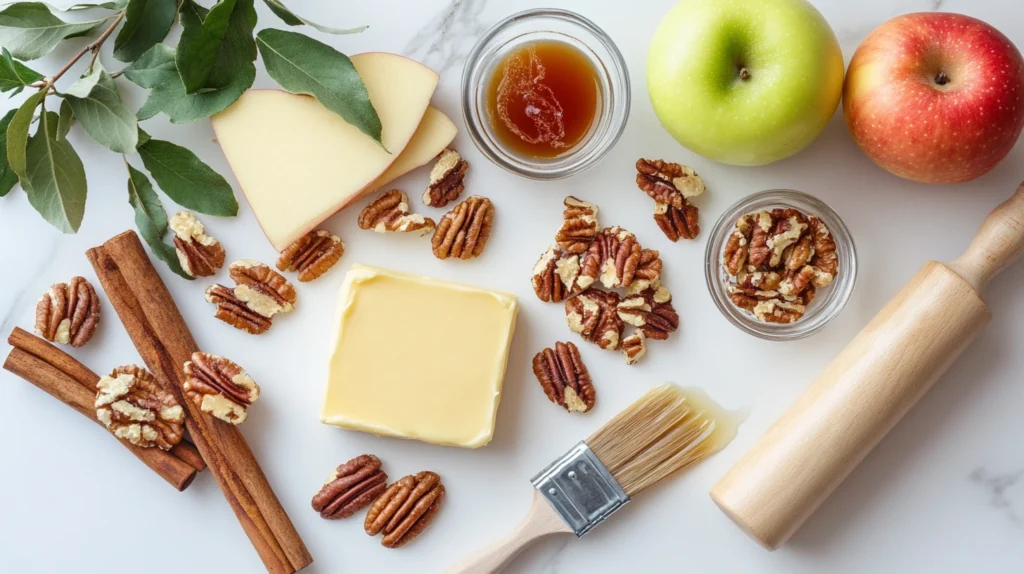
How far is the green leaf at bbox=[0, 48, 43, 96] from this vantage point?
1090 mm

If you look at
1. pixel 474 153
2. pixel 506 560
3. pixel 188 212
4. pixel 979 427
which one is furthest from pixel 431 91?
pixel 979 427

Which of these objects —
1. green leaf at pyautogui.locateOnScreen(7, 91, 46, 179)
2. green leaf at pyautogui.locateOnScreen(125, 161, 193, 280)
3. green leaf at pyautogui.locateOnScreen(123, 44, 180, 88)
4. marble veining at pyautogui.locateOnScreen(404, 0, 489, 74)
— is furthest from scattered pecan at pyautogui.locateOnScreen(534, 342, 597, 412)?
green leaf at pyautogui.locateOnScreen(7, 91, 46, 179)

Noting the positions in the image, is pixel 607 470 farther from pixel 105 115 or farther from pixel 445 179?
pixel 105 115

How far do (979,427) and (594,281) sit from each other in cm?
62

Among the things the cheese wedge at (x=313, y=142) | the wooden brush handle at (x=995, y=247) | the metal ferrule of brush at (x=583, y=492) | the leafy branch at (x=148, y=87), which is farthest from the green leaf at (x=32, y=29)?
the wooden brush handle at (x=995, y=247)

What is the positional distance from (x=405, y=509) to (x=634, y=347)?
431 millimetres

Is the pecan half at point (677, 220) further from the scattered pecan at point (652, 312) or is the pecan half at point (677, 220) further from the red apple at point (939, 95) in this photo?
the red apple at point (939, 95)

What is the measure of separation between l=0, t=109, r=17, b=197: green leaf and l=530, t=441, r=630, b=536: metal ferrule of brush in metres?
0.93

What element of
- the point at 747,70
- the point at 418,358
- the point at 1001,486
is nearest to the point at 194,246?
the point at 418,358

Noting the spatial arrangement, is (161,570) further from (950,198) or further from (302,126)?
(950,198)

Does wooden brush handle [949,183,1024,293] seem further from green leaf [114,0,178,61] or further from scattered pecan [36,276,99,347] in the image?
scattered pecan [36,276,99,347]

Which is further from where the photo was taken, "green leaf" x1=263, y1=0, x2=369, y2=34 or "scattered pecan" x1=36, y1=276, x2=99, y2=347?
"scattered pecan" x1=36, y1=276, x2=99, y2=347

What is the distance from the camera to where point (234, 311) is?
122 cm

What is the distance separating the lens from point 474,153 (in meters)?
1.23
